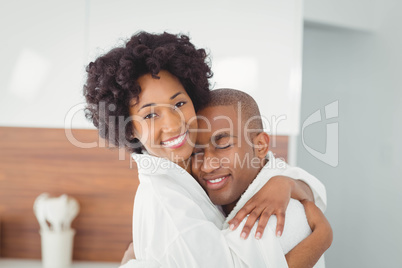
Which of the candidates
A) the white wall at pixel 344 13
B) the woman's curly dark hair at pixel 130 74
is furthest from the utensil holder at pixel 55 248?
the white wall at pixel 344 13

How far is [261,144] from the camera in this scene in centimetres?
103

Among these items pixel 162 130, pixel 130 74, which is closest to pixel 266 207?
pixel 162 130

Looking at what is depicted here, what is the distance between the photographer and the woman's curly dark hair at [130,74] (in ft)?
2.91

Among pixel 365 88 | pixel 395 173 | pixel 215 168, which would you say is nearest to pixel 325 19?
pixel 365 88

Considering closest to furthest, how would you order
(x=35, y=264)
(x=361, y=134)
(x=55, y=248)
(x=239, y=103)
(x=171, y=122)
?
(x=171, y=122)
(x=239, y=103)
(x=361, y=134)
(x=55, y=248)
(x=35, y=264)

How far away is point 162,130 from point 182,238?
261 mm

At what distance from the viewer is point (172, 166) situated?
85 cm

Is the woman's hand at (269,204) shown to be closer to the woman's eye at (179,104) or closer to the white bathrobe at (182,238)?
the white bathrobe at (182,238)

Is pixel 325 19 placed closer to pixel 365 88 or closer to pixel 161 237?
pixel 365 88

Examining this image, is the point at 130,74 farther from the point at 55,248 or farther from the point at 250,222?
the point at 55,248

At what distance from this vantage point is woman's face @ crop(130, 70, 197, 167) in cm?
87

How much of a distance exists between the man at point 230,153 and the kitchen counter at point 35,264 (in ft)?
3.79

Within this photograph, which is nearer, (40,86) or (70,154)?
(40,86)

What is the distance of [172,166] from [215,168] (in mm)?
131
